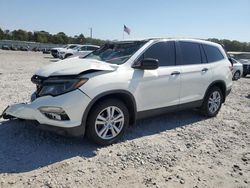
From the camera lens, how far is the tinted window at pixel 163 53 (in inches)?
208

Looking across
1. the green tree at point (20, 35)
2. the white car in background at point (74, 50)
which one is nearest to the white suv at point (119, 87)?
the white car in background at point (74, 50)

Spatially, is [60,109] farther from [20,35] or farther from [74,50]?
[20,35]

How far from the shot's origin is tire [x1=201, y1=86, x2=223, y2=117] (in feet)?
21.5

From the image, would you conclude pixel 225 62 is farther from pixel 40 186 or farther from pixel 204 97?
pixel 40 186

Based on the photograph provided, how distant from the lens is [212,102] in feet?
22.1

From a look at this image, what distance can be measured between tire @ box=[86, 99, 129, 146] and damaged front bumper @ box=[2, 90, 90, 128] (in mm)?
234

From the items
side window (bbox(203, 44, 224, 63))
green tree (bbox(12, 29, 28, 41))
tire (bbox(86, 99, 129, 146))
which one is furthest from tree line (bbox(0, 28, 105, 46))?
tire (bbox(86, 99, 129, 146))

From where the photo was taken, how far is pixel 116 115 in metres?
4.73

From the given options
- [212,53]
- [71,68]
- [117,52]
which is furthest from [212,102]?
[71,68]

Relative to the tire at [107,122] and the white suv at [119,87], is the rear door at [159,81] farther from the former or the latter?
the tire at [107,122]

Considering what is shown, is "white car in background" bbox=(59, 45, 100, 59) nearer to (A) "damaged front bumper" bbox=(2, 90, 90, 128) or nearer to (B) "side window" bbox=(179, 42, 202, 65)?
(B) "side window" bbox=(179, 42, 202, 65)

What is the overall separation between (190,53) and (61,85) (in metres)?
3.06

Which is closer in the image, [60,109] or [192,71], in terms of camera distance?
[60,109]

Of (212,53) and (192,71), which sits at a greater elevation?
(212,53)
